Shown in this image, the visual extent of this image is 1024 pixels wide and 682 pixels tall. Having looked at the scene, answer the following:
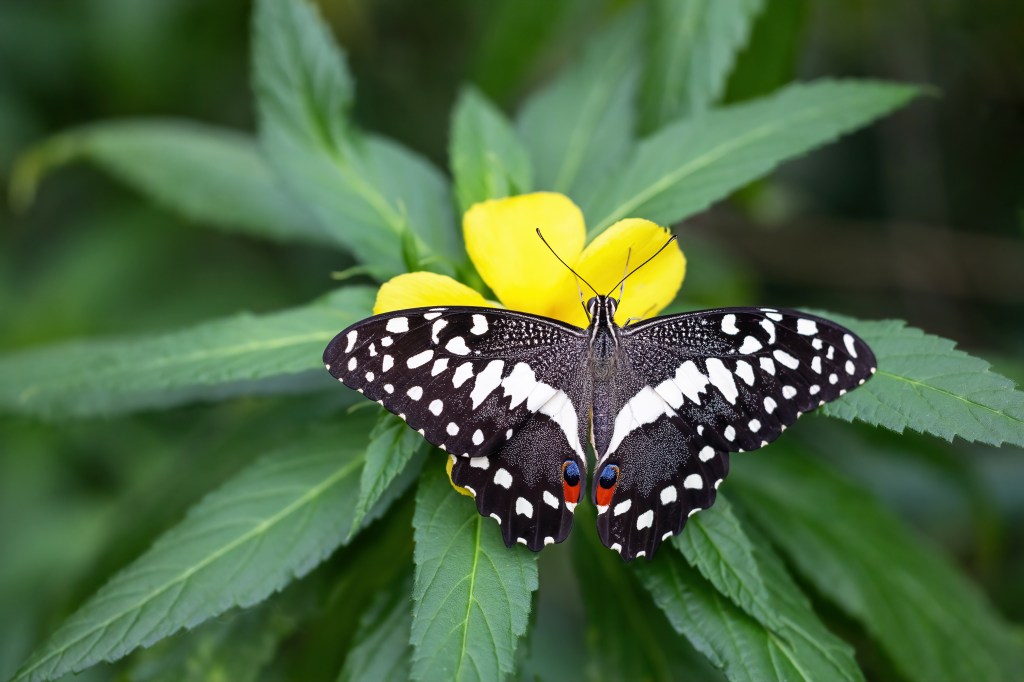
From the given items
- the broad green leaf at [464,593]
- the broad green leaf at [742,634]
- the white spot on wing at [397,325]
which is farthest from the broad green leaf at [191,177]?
the broad green leaf at [742,634]

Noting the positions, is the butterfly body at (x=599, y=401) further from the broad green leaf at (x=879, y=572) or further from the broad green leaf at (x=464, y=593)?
the broad green leaf at (x=879, y=572)

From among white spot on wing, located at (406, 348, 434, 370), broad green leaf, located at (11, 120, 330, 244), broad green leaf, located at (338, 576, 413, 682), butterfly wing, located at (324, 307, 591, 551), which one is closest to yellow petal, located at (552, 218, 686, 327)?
butterfly wing, located at (324, 307, 591, 551)

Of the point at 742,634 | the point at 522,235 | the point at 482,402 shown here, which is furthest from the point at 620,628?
the point at 522,235

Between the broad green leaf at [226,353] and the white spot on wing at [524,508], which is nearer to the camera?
the white spot on wing at [524,508]

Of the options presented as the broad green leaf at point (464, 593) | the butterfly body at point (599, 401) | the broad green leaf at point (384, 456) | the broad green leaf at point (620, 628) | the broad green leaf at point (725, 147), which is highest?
the broad green leaf at point (725, 147)

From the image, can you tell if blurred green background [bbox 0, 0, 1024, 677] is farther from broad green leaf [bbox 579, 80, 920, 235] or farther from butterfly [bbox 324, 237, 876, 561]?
butterfly [bbox 324, 237, 876, 561]

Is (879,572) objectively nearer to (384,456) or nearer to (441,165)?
(384,456)
